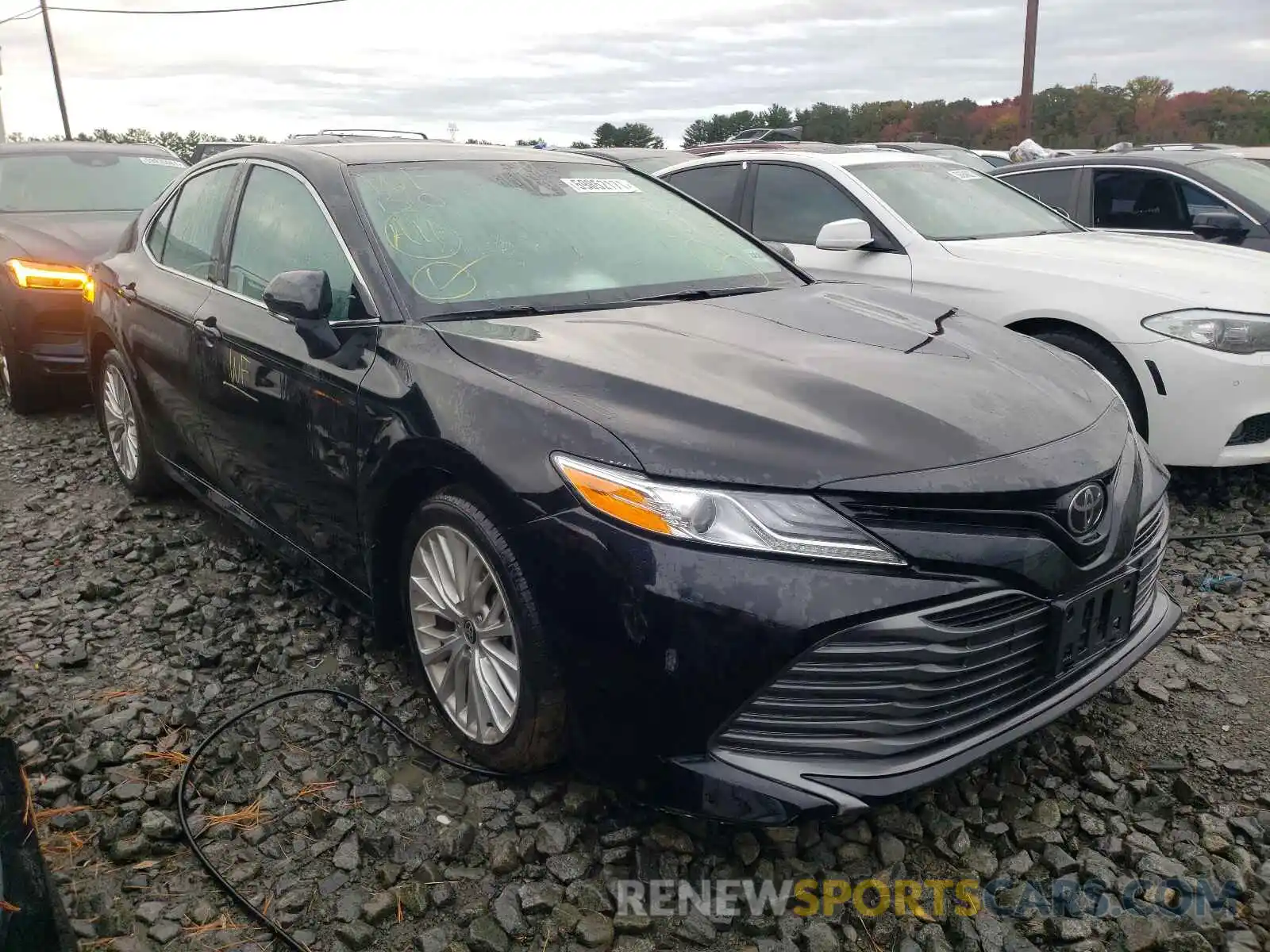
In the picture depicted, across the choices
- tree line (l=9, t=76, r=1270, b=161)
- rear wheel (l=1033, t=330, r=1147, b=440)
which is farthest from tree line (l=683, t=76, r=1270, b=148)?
rear wheel (l=1033, t=330, r=1147, b=440)

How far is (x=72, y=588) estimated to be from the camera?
3957 millimetres

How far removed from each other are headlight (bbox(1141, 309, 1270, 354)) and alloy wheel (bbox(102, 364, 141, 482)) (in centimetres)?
439

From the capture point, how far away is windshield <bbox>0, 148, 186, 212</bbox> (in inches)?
281

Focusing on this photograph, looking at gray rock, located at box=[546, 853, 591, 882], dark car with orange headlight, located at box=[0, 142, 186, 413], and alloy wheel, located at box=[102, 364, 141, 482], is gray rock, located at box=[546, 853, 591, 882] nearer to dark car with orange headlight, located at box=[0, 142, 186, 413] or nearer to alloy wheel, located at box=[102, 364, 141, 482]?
alloy wheel, located at box=[102, 364, 141, 482]

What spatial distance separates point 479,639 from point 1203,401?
125 inches

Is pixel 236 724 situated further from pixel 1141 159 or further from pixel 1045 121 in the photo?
pixel 1045 121

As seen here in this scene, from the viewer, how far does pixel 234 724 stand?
2951 millimetres

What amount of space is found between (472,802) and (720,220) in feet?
7.52

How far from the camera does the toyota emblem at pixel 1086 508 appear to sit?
84.8 inches

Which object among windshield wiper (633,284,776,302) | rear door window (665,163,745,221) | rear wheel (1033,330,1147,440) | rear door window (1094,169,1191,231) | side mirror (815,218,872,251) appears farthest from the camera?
rear door window (1094,169,1191,231)

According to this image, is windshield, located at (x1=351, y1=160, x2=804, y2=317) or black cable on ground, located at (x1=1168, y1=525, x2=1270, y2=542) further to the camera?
black cable on ground, located at (x1=1168, y1=525, x2=1270, y2=542)

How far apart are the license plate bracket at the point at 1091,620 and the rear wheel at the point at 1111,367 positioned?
214 centimetres

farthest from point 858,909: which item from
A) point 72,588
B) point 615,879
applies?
point 72,588

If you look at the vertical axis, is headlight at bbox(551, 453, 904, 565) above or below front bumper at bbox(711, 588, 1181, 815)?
above
